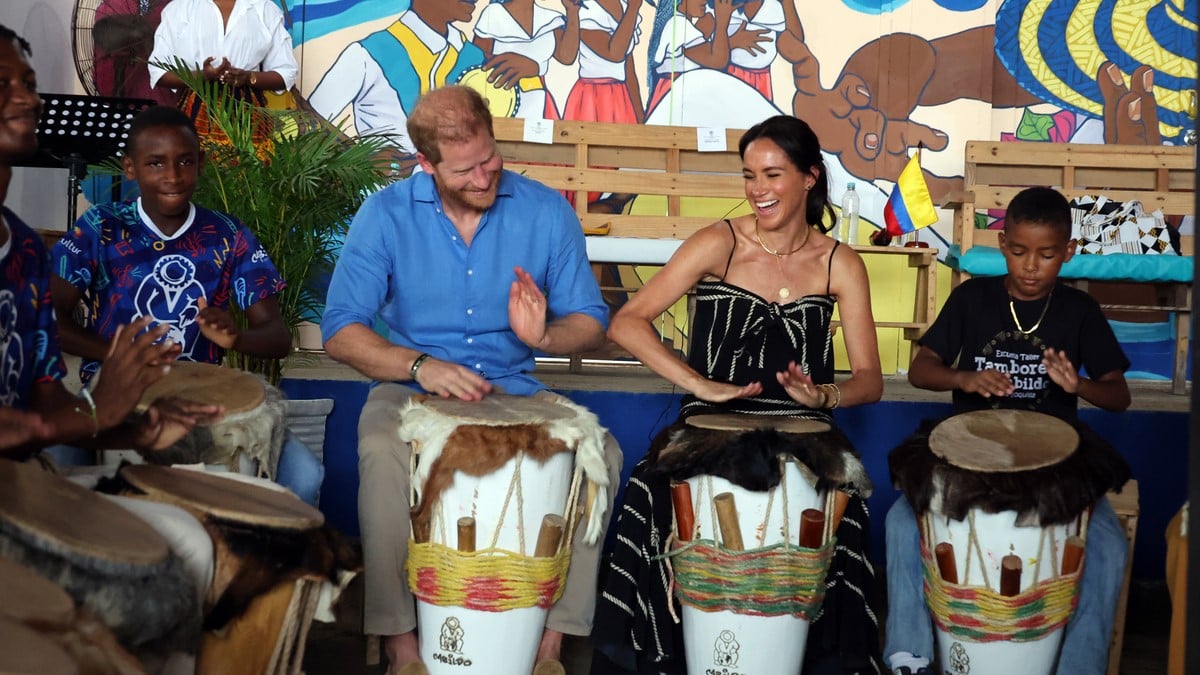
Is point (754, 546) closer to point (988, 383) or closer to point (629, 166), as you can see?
point (988, 383)

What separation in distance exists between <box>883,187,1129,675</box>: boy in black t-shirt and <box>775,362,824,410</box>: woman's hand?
0.41m

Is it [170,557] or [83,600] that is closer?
[83,600]

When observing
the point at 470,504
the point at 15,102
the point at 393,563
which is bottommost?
the point at 393,563

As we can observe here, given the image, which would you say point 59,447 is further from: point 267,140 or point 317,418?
point 267,140

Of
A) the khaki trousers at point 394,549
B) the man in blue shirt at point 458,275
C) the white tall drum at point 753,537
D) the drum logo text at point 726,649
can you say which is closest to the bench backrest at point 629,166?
the man in blue shirt at point 458,275

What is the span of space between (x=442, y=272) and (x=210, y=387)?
29.1 inches

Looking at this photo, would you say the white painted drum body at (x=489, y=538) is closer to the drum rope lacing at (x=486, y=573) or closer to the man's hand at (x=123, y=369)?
the drum rope lacing at (x=486, y=573)

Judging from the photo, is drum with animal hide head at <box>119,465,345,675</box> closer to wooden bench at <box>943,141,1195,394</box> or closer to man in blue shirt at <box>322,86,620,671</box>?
man in blue shirt at <box>322,86,620,671</box>

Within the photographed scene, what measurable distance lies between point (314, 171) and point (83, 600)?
104 inches

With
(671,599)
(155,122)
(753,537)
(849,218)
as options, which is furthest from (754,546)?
(849,218)

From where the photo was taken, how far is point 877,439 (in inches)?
171

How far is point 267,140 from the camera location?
466cm

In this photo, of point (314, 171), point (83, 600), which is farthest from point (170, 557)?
point (314, 171)

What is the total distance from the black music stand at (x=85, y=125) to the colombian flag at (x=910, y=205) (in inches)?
132
